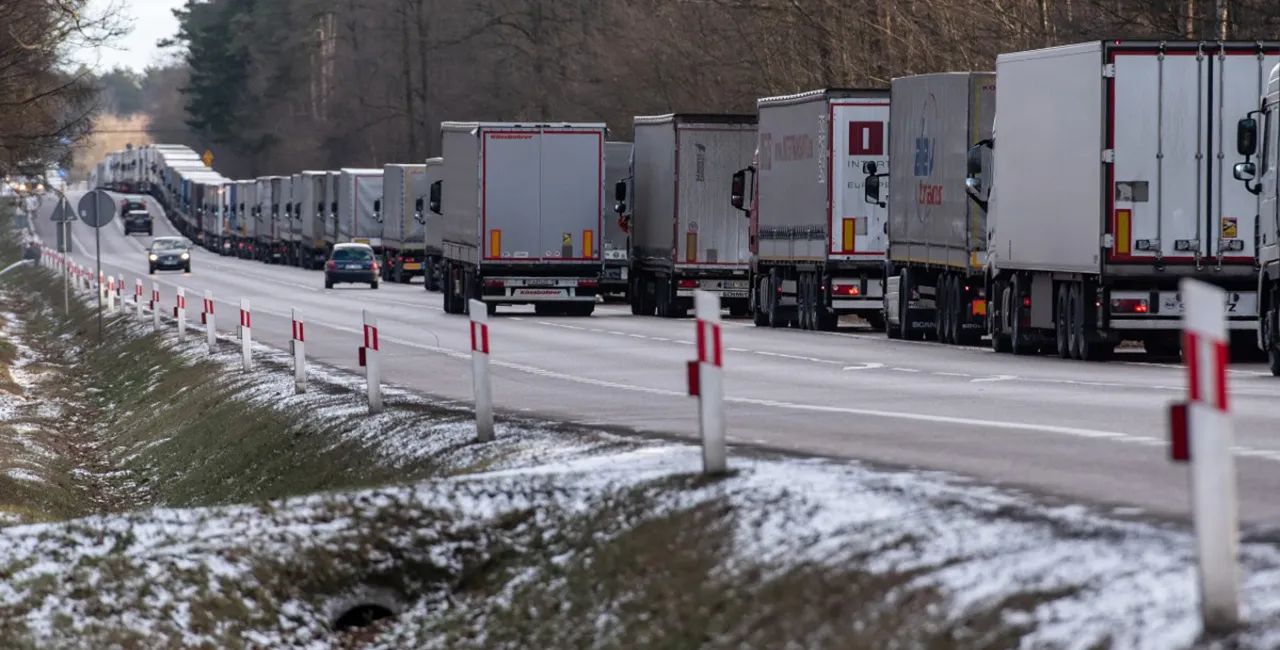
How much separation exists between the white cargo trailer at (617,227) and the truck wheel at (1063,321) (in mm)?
20071

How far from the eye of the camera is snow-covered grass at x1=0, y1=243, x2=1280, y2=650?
25.1ft

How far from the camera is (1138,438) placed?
1367cm

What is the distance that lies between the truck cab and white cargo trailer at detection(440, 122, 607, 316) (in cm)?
2307

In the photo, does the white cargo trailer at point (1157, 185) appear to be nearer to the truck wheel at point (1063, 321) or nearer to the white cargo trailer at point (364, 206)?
the truck wheel at point (1063, 321)

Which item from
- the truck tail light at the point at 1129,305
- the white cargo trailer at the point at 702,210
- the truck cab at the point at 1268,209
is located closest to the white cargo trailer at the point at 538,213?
the white cargo trailer at the point at 702,210

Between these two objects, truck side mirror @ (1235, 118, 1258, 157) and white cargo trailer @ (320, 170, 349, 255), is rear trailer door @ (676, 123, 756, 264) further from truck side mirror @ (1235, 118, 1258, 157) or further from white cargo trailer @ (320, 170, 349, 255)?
white cargo trailer @ (320, 170, 349, 255)

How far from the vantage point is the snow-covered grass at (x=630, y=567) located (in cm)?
766

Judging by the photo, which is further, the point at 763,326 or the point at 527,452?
the point at 763,326

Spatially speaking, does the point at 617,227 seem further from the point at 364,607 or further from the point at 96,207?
the point at 364,607

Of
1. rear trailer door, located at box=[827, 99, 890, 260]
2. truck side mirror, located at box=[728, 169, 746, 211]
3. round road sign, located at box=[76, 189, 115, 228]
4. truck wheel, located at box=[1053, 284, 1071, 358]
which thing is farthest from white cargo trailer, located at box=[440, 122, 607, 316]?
truck wheel, located at box=[1053, 284, 1071, 358]

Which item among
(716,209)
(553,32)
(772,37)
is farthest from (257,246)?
(716,209)

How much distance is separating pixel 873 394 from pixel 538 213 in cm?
2528

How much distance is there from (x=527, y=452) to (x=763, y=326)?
25.2 meters

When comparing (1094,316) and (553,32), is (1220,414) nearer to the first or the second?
(1094,316)
